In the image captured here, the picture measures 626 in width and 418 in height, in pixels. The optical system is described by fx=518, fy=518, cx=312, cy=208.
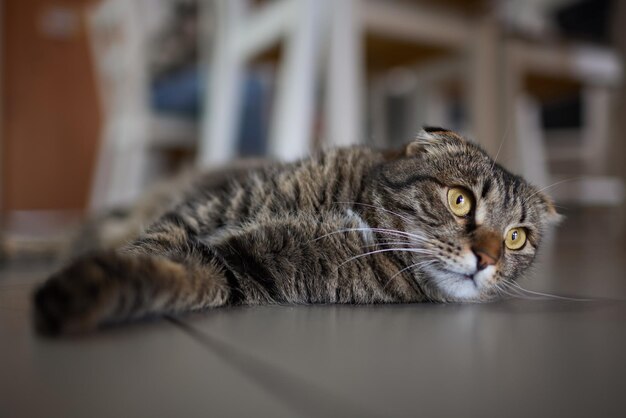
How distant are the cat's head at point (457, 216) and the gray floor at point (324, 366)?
0.37 ft

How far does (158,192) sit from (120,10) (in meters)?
2.06

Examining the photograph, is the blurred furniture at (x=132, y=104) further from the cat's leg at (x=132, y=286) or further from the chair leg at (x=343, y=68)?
the cat's leg at (x=132, y=286)

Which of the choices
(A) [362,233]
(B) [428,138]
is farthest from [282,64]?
(A) [362,233]

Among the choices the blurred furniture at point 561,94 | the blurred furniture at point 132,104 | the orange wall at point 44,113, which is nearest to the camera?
the blurred furniture at point 561,94

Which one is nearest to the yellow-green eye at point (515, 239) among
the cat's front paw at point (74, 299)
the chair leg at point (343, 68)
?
the cat's front paw at point (74, 299)

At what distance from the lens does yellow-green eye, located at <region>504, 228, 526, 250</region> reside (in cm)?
105

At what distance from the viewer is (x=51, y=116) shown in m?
6.14

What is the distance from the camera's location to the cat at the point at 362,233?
0.93 metres

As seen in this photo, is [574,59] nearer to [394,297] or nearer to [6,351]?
[394,297]

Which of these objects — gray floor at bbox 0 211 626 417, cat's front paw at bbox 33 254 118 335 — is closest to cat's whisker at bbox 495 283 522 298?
gray floor at bbox 0 211 626 417

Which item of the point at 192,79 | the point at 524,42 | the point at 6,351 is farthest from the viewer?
the point at 192,79

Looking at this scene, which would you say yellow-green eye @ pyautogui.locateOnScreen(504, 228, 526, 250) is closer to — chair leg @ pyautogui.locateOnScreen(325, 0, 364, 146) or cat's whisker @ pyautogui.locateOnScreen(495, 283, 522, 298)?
cat's whisker @ pyautogui.locateOnScreen(495, 283, 522, 298)

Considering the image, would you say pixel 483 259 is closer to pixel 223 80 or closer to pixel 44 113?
pixel 223 80

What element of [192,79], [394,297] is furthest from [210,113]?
[394,297]
